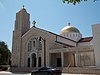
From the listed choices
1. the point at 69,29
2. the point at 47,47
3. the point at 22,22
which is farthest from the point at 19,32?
the point at 69,29

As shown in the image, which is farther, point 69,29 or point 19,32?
point 69,29

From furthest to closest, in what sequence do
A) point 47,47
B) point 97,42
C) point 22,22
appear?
point 22,22, point 47,47, point 97,42

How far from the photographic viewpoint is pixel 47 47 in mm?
39594

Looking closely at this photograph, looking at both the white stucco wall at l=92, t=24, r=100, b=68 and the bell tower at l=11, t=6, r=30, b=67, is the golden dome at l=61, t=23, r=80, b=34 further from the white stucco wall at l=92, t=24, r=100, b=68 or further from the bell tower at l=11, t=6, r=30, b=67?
the white stucco wall at l=92, t=24, r=100, b=68

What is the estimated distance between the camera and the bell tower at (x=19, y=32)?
149 ft

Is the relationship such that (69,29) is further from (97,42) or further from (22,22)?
(97,42)

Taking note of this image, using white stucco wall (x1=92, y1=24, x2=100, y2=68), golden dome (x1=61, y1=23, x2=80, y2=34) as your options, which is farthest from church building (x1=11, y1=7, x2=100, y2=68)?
white stucco wall (x1=92, y1=24, x2=100, y2=68)

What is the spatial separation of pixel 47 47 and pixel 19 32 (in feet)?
37.8

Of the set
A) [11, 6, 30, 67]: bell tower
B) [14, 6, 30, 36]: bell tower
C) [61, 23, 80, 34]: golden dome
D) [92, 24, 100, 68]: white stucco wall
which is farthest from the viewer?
[61, 23, 80, 34]: golden dome

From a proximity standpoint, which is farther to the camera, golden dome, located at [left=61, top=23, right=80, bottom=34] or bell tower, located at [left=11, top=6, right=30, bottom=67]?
golden dome, located at [left=61, top=23, right=80, bottom=34]

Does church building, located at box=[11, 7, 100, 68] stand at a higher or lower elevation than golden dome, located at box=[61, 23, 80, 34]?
lower

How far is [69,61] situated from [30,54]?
9999mm

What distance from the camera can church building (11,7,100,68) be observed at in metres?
35.9

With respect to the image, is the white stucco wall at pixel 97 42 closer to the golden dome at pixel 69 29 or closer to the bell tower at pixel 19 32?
the golden dome at pixel 69 29
